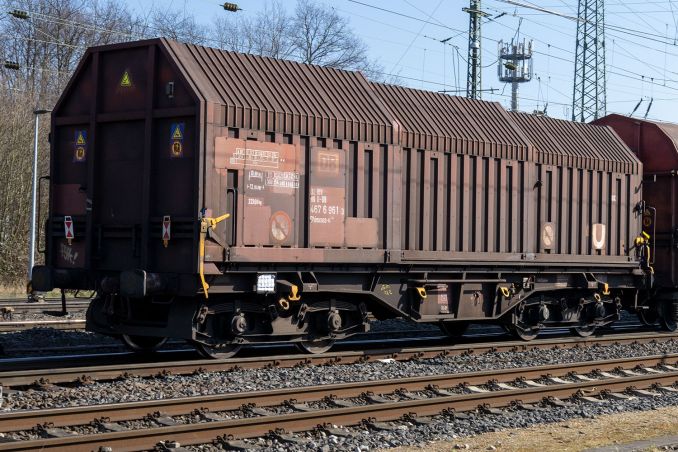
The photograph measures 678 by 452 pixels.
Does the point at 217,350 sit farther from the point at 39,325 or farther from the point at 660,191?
the point at 660,191

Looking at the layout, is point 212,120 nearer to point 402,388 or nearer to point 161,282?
point 161,282

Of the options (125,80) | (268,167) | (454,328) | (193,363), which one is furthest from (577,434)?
(125,80)

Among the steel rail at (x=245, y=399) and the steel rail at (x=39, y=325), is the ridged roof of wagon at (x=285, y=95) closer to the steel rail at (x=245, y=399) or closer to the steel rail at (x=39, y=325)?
the steel rail at (x=245, y=399)

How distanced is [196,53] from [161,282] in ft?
11.3

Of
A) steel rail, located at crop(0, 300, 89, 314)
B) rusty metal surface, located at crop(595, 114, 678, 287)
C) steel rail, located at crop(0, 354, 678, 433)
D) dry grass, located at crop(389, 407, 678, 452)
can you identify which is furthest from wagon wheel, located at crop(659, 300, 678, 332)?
steel rail, located at crop(0, 300, 89, 314)

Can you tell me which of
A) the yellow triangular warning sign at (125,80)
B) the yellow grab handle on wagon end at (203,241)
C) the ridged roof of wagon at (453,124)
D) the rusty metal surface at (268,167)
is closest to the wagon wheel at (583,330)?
the rusty metal surface at (268,167)

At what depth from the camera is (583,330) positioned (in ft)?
62.1

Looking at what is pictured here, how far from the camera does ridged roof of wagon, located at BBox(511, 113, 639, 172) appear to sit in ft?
59.7

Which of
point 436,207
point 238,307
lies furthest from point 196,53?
point 436,207

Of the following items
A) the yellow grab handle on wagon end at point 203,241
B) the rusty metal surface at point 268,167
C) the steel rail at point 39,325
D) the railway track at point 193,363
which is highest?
the rusty metal surface at point 268,167

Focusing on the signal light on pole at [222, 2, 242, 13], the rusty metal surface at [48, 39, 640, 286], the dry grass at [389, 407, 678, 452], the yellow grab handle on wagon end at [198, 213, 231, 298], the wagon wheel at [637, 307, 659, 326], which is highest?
the signal light on pole at [222, 2, 242, 13]

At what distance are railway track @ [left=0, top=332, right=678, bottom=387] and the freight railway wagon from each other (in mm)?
535

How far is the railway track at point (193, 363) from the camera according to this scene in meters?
11.1

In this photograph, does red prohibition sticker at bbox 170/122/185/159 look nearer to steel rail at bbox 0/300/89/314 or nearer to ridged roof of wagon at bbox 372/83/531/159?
ridged roof of wagon at bbox 372/83/531/159
